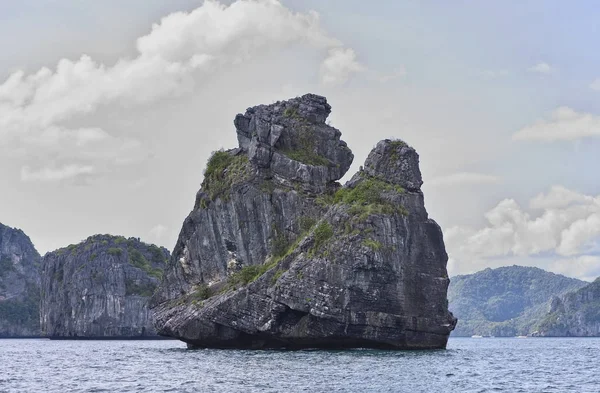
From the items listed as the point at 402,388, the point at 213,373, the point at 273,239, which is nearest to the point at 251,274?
the point at 273,239


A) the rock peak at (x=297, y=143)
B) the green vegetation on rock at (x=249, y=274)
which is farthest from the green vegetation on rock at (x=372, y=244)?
the rock peak at (x=297, y=143)

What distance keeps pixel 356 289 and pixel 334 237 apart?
6.06 metres

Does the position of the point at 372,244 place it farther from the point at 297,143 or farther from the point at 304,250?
the point at 297,143

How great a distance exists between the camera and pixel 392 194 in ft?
306

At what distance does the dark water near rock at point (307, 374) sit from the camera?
58.7m

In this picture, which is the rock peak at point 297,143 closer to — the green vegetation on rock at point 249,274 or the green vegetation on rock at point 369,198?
the green vegetation on rock at point 369,198

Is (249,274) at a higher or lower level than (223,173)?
lower

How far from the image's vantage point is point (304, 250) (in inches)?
3642

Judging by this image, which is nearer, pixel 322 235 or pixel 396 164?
pixel 322 235

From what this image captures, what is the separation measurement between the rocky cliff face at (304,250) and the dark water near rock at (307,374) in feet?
12.9

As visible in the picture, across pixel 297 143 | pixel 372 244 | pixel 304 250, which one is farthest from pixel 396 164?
pixel 297 143

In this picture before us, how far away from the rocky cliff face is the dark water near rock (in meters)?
3.93

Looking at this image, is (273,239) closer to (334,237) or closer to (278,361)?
(334,237)

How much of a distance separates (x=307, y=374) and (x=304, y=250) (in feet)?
93.2
